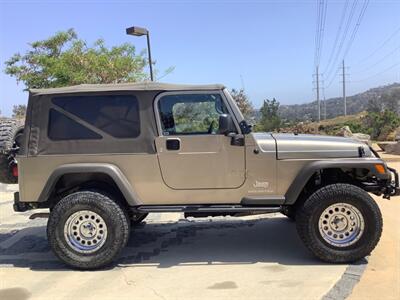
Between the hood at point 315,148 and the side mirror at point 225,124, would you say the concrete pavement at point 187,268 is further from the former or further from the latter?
the side mirror at point 225,124

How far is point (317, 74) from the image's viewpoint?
67.5 m

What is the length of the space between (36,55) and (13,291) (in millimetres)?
14837

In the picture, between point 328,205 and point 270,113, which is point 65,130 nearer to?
point 328,205

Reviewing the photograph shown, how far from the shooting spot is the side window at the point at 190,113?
5.58 m

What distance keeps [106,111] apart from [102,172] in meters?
0.70

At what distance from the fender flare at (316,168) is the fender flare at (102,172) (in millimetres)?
1707

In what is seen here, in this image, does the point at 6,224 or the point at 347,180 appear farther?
the point at 6,224

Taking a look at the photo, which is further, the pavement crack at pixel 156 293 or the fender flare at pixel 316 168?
the fender flare at pixel 316 168

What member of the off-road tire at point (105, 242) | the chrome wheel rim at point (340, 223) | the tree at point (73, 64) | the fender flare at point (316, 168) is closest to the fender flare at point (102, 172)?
the off-road tire at point (105, 242)

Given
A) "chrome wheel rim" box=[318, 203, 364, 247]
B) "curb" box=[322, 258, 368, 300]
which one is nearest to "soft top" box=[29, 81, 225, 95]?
"chrome wheel rim" box=[318, 203, 364, 247]

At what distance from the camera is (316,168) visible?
5.35 metres

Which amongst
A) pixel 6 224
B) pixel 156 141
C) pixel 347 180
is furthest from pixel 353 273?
pixel 6 224

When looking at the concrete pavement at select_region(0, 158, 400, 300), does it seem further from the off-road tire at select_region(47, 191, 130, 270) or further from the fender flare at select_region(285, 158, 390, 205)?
the fender flare at select_region(285, 158, 390, 205)

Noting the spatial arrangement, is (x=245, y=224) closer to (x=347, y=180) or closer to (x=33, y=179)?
(x=347, y=180)
